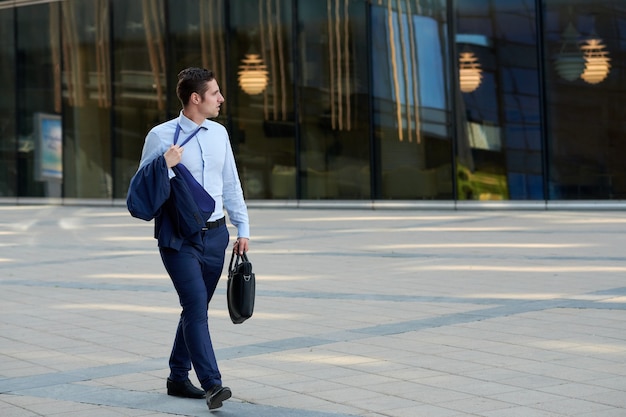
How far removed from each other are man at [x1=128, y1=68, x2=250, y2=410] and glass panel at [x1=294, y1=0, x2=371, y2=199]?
62.8 ft

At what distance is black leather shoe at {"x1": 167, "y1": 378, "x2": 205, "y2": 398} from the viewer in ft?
20.9

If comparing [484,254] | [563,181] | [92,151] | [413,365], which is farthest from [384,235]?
[92,151]

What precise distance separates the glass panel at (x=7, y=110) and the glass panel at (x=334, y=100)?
27.8ft

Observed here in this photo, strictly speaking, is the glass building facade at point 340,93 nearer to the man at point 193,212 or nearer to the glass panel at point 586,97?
the glass panel at point 586,97

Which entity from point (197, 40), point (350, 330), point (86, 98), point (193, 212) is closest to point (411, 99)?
point (197, 40)

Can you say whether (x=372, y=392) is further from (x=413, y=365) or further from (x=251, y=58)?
(x=251, y=58)

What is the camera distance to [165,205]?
6.15 meters

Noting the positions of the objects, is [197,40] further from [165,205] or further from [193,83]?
[165,205]

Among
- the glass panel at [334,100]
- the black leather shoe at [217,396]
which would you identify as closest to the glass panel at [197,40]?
the glass panel at [334,100]

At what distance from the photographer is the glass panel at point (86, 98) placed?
2911cm

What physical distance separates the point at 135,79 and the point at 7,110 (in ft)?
13.7

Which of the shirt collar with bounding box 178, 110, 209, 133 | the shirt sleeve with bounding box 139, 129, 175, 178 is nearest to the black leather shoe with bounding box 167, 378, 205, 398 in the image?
the shirt sleeve with bounding box 139, 129, 175, 178

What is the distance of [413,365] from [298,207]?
1916 cm

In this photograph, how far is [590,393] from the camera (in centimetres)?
627
